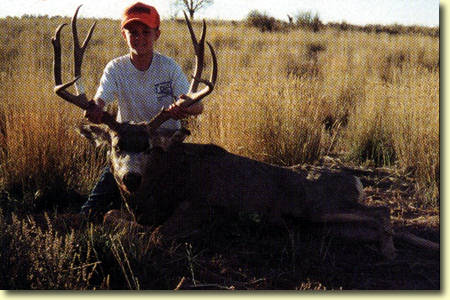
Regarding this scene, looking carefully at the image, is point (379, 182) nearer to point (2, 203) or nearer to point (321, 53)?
point (2, 203)

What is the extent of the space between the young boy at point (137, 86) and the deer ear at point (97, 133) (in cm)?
32

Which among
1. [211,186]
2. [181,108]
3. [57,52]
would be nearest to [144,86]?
[181,108]

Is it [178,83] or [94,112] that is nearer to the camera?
[94,112]

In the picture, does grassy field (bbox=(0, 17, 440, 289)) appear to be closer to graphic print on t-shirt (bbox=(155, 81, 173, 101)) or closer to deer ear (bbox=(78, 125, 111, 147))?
deer ear (bbox=(78, 125, 111, 147))

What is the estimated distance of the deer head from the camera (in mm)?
3914

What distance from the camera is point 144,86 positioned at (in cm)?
470

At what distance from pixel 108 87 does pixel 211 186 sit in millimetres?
1204

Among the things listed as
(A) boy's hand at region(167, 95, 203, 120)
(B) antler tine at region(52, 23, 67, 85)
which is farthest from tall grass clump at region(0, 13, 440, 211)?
(A) boy's hand at region(167, 95, 203, 120)

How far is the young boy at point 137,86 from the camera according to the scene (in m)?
4.55

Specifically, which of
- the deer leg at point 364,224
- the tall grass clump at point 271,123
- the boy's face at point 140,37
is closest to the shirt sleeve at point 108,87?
the boy's face at point 140,37

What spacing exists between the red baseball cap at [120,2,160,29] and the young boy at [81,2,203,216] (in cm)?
8

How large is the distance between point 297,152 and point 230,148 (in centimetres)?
71

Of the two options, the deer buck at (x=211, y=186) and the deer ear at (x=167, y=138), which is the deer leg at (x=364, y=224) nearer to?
the deer buck at (x=211, y=186)

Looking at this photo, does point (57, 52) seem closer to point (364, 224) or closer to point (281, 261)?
point (281, 261)
